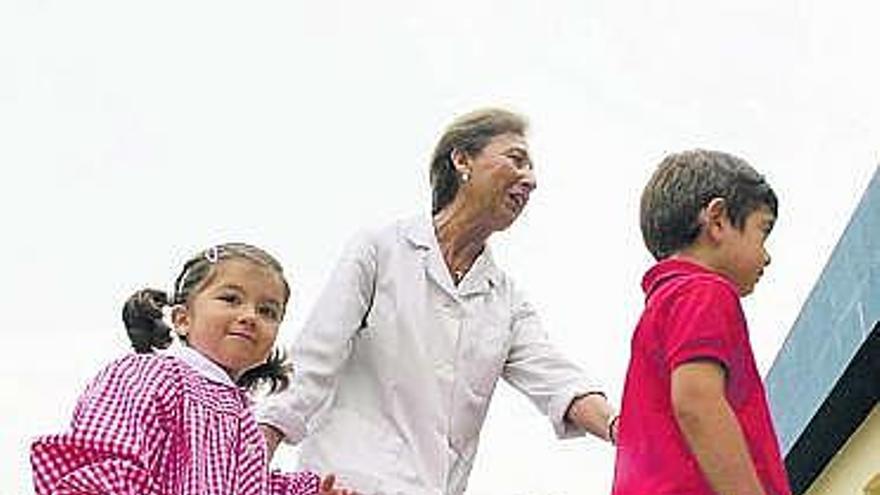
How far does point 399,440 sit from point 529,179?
778 millimetres

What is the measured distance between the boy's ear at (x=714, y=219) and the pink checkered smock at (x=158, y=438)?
1.02m

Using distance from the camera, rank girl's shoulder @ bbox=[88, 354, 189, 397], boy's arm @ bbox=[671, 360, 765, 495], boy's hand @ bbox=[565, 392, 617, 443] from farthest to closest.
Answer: boy's hand @ bbox=[565, 392, 617, 443] → girl's shoulder @ bbox=[88, 354, 189, 397] → boy's arm @ bbox=[671, 360, 765, 495]

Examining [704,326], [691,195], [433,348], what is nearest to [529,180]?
[433,348]

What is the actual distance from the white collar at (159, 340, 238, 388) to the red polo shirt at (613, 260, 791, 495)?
2.68ft

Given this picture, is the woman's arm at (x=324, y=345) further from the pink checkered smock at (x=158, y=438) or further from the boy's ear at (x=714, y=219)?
the boy's ear at (x=714, y=219)

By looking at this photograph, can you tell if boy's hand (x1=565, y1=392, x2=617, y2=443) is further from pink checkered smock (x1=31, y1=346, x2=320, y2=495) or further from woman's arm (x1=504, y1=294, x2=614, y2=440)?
pink checkered smock (x1=31, y1=346, x2=320, y2=495)

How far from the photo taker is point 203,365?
376 cm

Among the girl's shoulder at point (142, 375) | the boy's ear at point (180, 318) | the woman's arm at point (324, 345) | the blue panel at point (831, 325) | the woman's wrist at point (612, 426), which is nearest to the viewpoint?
the girl's shoulder at point (142, 375)

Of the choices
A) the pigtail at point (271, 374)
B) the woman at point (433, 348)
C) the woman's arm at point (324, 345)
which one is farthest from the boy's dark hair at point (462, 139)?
the pigtail at point (271, 374)

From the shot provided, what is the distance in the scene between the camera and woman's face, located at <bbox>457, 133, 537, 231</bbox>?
15.3 feet

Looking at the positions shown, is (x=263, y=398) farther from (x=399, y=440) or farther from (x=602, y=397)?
(x=602, y=397)

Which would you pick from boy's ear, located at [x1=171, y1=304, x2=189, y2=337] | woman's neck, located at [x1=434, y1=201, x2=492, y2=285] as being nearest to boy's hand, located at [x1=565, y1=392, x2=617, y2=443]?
woman's neck, located at [x1=434, y1=201, x2=492, y2=285]

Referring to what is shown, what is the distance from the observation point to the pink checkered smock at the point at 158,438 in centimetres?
345

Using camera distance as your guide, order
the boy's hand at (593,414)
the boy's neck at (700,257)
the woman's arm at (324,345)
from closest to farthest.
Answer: the boy's neck at (700,257) → the woman's arm at (324,345) → the boy's hand at (593,414)
